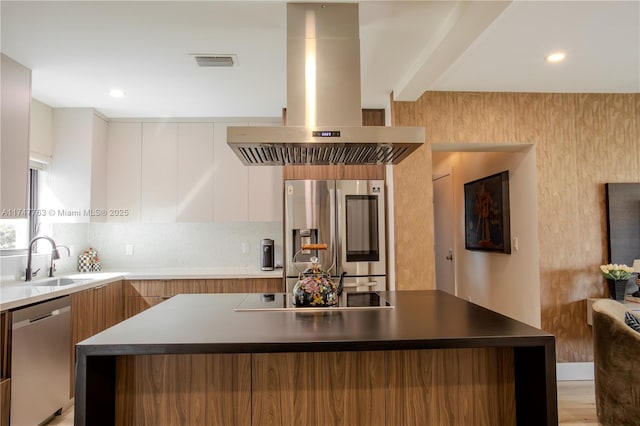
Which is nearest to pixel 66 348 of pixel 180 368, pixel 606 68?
pixel 180 368

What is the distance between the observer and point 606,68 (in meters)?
2.97

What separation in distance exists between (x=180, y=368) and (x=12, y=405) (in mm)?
1478

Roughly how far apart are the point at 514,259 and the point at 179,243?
137 inches

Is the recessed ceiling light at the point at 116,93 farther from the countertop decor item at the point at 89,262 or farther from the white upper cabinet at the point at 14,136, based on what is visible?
the countertop decor item at the point at 89,262

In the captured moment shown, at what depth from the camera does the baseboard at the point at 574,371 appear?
3.41 metres

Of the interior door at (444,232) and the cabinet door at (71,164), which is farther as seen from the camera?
the interior door at (444,232)

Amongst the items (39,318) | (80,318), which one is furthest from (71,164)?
(39,318)

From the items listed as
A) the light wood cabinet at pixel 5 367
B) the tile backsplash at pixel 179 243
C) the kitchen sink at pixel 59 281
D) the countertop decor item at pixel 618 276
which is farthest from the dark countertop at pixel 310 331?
the tile backsplash at pixel 179 243

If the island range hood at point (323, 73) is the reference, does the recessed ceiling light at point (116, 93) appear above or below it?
above

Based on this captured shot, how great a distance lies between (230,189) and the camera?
3.93m

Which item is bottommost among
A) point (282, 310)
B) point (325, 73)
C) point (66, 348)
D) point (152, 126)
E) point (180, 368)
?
point (66, 348)

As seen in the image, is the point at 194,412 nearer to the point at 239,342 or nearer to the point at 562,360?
the point at 239,342

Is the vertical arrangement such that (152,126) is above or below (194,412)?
above

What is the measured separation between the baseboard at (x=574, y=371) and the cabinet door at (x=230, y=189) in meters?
3.20
